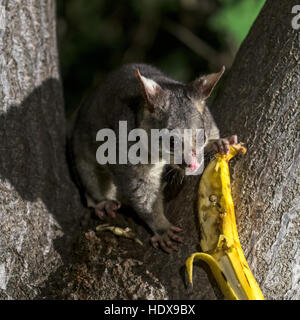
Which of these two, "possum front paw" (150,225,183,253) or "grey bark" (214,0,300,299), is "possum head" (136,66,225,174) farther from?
"possum front paw" (150,225,183,253)

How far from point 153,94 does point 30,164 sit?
902mm

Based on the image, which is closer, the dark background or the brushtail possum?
the brushtail possum

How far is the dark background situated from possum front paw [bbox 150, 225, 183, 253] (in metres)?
4.18

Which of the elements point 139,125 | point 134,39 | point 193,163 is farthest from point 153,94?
point 134,39

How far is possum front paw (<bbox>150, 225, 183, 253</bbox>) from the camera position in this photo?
10.2 ft

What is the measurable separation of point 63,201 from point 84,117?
35.4 inches

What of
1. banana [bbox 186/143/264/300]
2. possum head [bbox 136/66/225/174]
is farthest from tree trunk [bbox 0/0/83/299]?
banana [bbox 186/143/264/300]

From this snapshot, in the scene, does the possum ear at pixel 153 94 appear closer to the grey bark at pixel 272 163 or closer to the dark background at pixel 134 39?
the grey bark at pixel 272 163

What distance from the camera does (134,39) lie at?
771 centimetres

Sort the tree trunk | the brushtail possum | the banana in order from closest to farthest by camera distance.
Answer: the banana < the tree trunk < the brushtail possum

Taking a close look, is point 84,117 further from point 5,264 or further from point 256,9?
point 256,9

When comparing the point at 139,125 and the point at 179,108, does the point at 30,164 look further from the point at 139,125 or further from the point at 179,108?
the point at 179,108

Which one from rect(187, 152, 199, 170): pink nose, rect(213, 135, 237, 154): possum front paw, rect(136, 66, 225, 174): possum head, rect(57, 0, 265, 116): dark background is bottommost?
rect(187, 152, 199, 170): pink nose

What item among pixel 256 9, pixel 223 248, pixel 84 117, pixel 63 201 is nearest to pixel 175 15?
pixel 256 9
